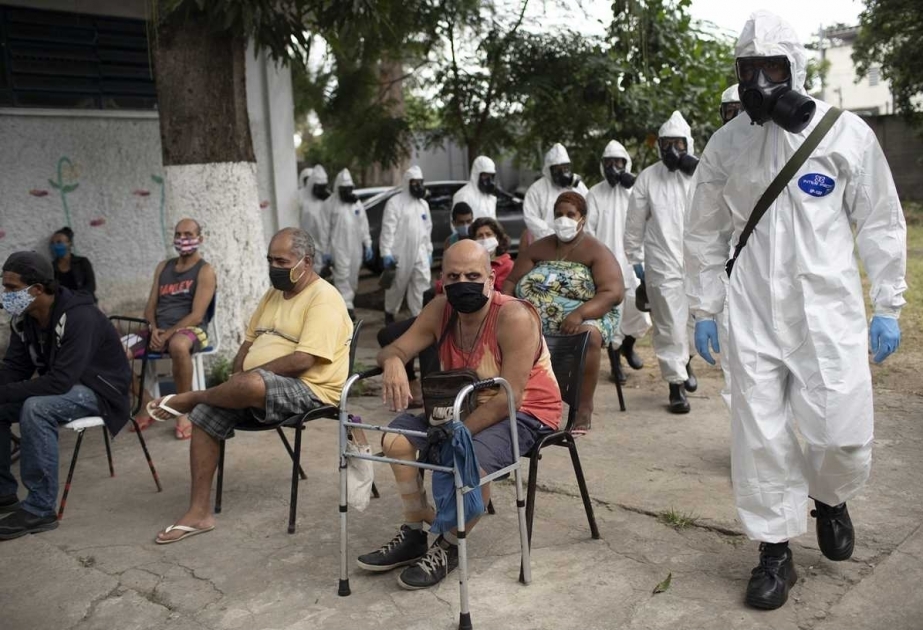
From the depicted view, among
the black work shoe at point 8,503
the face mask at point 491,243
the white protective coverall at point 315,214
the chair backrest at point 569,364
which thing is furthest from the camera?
the white protective coverall at point 315,214

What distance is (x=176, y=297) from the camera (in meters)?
6.43

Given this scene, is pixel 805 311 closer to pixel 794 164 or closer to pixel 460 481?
pixel 794 164

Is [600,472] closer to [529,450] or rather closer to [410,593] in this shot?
[529,450]

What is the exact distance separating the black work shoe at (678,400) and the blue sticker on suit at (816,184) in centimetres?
314

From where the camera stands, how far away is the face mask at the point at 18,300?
15.9 ft

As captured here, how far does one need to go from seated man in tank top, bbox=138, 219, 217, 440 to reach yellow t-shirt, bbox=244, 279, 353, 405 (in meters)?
1.40

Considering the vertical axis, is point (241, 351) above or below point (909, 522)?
above

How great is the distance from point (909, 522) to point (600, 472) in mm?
1566

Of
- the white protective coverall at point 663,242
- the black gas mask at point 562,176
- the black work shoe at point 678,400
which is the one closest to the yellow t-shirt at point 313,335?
the black work shoe at point 678,400

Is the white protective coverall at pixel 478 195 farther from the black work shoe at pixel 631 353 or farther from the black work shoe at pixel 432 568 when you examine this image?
the black work shoe at pixel 432 568

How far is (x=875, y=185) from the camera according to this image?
11.6ft

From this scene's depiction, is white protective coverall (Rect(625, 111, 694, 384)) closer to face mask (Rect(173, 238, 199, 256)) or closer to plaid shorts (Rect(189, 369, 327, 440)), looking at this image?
plaid shorts (Rect(189, 369, 327, 440))

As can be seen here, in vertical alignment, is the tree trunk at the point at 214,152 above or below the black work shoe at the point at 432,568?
above

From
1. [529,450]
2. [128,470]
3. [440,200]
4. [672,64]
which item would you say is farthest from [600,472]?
[440,200]
